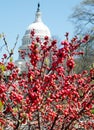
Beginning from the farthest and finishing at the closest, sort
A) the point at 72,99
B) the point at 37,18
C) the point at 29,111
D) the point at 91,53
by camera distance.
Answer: the point at 37,18 < the point at 91,53 < the point at 72,99 < the point at 29,111

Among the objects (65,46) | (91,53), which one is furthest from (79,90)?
(91,53)

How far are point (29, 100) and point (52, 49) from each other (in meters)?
0.98

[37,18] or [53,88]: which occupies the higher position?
[53,88]

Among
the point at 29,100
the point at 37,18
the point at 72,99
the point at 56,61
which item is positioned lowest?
the point at 37,18

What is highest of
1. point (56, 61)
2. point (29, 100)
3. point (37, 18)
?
point (56, 61)

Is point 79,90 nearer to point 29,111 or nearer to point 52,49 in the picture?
point 52,49

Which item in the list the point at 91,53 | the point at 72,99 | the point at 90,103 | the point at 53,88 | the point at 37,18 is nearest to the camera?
the point at 90,103

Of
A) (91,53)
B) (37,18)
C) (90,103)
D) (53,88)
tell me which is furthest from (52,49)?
(37,18)

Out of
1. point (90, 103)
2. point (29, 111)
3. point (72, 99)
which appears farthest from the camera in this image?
point (72, 99)

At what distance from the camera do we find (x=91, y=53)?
3081cm

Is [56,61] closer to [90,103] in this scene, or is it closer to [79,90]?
[90,103]

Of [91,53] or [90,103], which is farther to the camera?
[91,53]

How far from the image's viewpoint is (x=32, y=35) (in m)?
4.83

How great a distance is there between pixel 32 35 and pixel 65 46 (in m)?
1.26
